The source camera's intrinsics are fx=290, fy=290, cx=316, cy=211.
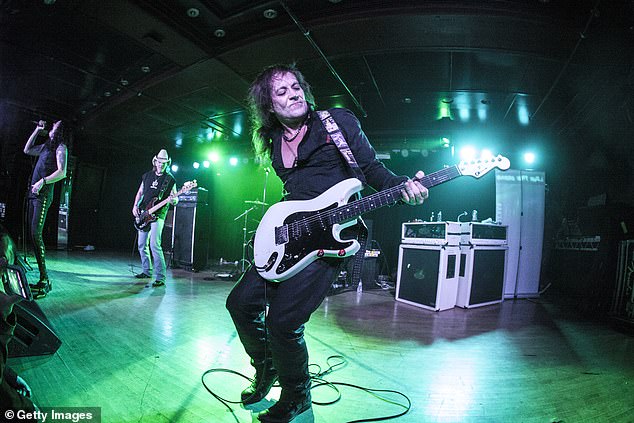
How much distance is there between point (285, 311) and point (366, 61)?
15.6ft

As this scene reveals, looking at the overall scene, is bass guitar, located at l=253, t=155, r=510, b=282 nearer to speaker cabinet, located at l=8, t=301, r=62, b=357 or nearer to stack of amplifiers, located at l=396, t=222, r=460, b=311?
speaker cabinet, located at l=8, t=301, r=62, b=357

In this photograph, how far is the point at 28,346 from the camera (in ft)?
6.93

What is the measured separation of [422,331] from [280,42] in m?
4.64

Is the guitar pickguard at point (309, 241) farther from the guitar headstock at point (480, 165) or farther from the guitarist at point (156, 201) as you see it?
the guitarist at point (156, 201)

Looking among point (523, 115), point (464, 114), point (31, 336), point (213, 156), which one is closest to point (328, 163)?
point (31, 336)

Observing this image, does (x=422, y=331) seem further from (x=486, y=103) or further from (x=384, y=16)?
(x=486, y=103)

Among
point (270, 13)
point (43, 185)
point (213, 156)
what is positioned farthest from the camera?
point (213, 156)

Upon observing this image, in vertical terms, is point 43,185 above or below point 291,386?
above

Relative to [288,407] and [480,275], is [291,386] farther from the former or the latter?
[480,275]

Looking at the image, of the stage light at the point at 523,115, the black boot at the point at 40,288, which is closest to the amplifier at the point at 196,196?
the black boot at the point at 40,288

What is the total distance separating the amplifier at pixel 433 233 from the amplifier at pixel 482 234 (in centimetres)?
21

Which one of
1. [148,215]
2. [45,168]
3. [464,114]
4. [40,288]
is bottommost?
[40,288]

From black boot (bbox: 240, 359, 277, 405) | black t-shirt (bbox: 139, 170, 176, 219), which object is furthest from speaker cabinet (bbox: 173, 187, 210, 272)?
black boot (bbox: 240, 359, 277, 405)

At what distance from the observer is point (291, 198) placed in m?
1.78
